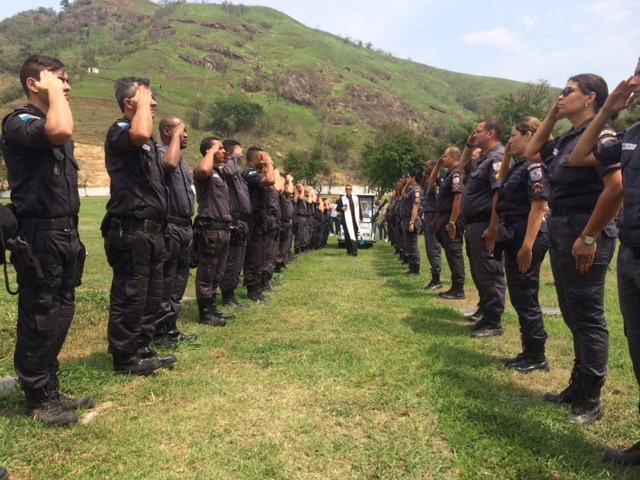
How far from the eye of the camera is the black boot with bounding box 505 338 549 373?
4.30 meters

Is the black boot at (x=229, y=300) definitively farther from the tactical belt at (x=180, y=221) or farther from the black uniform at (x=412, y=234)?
the black uniform at (x=412, y=234)

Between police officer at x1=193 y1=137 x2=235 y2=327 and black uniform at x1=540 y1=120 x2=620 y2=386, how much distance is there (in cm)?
369

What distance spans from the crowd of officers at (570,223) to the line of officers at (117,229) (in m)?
2.85

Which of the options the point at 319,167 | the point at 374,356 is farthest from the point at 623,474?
the point at 319,167

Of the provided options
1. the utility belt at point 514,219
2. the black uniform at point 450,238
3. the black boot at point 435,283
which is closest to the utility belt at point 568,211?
the utility belt at point 514,219

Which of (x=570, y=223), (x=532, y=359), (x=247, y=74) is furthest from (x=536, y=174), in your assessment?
(x=247, y=74)

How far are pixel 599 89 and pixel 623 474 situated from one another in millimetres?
2366

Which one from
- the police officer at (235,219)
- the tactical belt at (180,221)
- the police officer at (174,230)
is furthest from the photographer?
the police officer at (235,219)

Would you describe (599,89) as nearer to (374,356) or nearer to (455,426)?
(455,426)

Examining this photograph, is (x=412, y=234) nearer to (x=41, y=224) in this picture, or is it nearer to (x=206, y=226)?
(x=206, y=226)

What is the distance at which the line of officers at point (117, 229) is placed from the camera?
306 cm

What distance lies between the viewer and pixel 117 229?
12.8ft

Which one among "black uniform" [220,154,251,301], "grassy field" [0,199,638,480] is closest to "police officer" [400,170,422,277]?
"black uniform" [220,154,251,301]

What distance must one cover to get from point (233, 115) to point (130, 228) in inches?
3491
